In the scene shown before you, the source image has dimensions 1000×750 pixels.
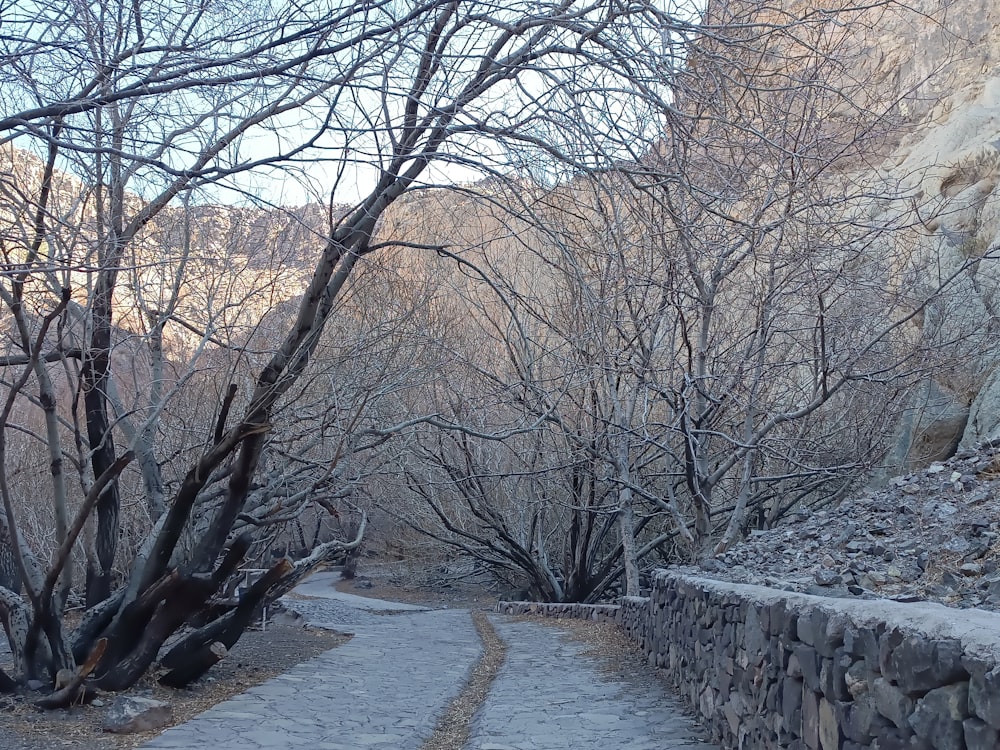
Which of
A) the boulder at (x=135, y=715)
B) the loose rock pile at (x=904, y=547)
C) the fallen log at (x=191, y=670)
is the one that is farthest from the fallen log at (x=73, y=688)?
the loose rock pile at (x=904, y=547)

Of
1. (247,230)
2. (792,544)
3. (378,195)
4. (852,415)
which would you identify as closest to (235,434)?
(378,195)

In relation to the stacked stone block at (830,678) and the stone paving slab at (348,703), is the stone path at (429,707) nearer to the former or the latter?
the stone paving slab at (348,703)

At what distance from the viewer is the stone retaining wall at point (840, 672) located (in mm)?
2432

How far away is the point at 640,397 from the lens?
595 inches

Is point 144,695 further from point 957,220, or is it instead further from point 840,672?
point 957,220

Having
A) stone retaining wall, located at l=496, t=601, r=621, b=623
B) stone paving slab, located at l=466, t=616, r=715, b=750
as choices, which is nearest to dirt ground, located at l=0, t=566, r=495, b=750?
stone paving slab, located at l=466, t=616, r=715, b=750

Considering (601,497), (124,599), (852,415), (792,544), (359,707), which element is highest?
(852,415)

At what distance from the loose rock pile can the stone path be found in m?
1.32

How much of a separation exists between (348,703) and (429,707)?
2.38ft

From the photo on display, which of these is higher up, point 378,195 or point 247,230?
point 247,230

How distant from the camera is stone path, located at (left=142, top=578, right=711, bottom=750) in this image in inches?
248

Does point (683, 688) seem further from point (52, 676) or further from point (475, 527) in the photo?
point (475, 527)

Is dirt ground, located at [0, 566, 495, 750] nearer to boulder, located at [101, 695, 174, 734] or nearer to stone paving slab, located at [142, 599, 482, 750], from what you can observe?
boulder, located at [101, 695, 174, 734]

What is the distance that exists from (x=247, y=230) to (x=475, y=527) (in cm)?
1238
